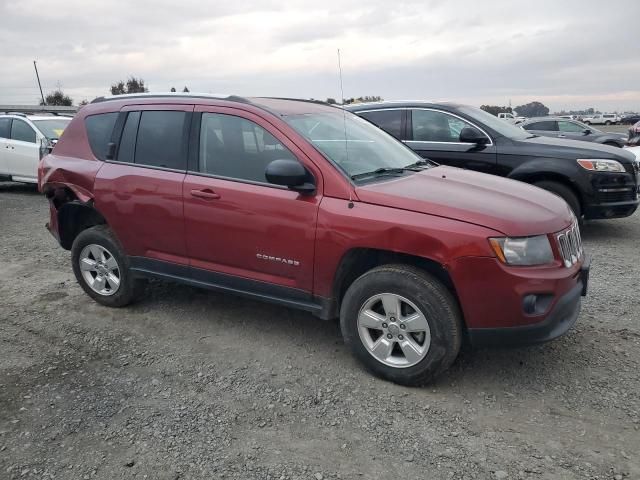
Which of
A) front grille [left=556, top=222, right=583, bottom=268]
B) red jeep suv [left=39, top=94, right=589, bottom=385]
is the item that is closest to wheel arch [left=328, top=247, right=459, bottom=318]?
red jeep suv [left=39, top=94, right=589, bottom=385]

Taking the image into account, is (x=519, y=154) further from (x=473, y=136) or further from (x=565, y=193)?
(x=565, y=193)

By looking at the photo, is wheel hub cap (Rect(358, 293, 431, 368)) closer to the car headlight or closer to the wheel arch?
the wheel arch

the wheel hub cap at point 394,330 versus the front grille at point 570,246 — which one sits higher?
the front grille at point 570,246

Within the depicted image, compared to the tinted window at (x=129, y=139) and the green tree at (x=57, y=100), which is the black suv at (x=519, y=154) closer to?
the tinted window at (x=129, y=139)

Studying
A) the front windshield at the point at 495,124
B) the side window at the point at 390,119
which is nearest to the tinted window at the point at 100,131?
the side window at the point at 390,119

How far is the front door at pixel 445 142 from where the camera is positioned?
6930 millimetres

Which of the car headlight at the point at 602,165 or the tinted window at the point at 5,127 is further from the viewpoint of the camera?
the tinted window at the point at 5,127

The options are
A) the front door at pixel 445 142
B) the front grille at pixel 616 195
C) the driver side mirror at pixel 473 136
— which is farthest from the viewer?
the front door at pixel 445 142

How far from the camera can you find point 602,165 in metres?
6.50

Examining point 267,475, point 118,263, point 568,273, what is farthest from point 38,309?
Answer: point 568,273

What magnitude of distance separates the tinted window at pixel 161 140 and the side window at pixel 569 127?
49.7 ft

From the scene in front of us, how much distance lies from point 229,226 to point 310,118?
1024mm

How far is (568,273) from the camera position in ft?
10.5

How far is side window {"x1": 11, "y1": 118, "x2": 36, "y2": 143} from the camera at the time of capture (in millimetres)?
11133
